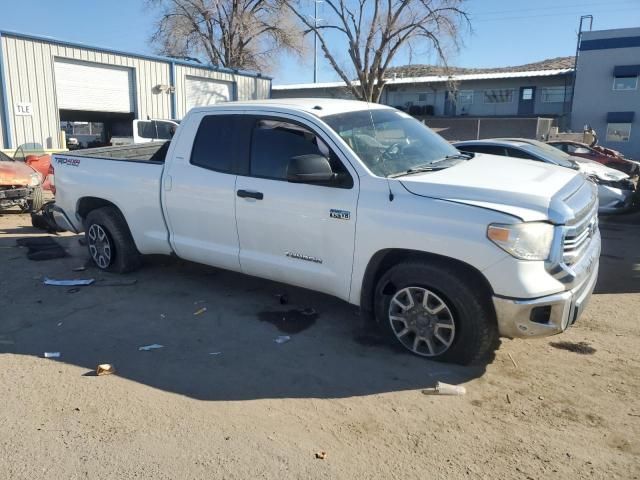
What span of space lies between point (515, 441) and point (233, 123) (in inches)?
142

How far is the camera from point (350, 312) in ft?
17.0

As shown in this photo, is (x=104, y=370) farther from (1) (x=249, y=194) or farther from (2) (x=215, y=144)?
(2) (x=215, y=144)

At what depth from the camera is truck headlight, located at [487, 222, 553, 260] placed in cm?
345

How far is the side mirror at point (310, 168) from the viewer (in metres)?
4.08

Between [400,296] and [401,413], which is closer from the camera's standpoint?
[401,413]

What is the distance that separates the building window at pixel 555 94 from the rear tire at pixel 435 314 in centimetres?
4275

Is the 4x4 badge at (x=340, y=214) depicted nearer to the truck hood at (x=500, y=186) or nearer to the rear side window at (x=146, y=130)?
the truck hood at (x=500, y=186)

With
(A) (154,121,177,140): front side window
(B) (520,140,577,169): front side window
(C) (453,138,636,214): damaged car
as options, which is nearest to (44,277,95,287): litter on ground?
(C) (453,138,636,214): damaged car

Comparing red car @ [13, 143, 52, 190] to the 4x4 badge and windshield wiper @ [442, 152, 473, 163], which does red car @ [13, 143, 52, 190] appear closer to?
the 4x4 badge

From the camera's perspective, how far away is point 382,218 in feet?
13.0

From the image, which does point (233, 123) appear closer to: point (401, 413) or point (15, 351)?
point (15, 351)

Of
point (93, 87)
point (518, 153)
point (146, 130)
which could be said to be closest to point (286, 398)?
point (518, 153)

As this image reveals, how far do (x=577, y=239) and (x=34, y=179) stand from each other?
9.97 meters

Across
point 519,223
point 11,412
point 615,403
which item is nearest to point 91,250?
point 11,412
